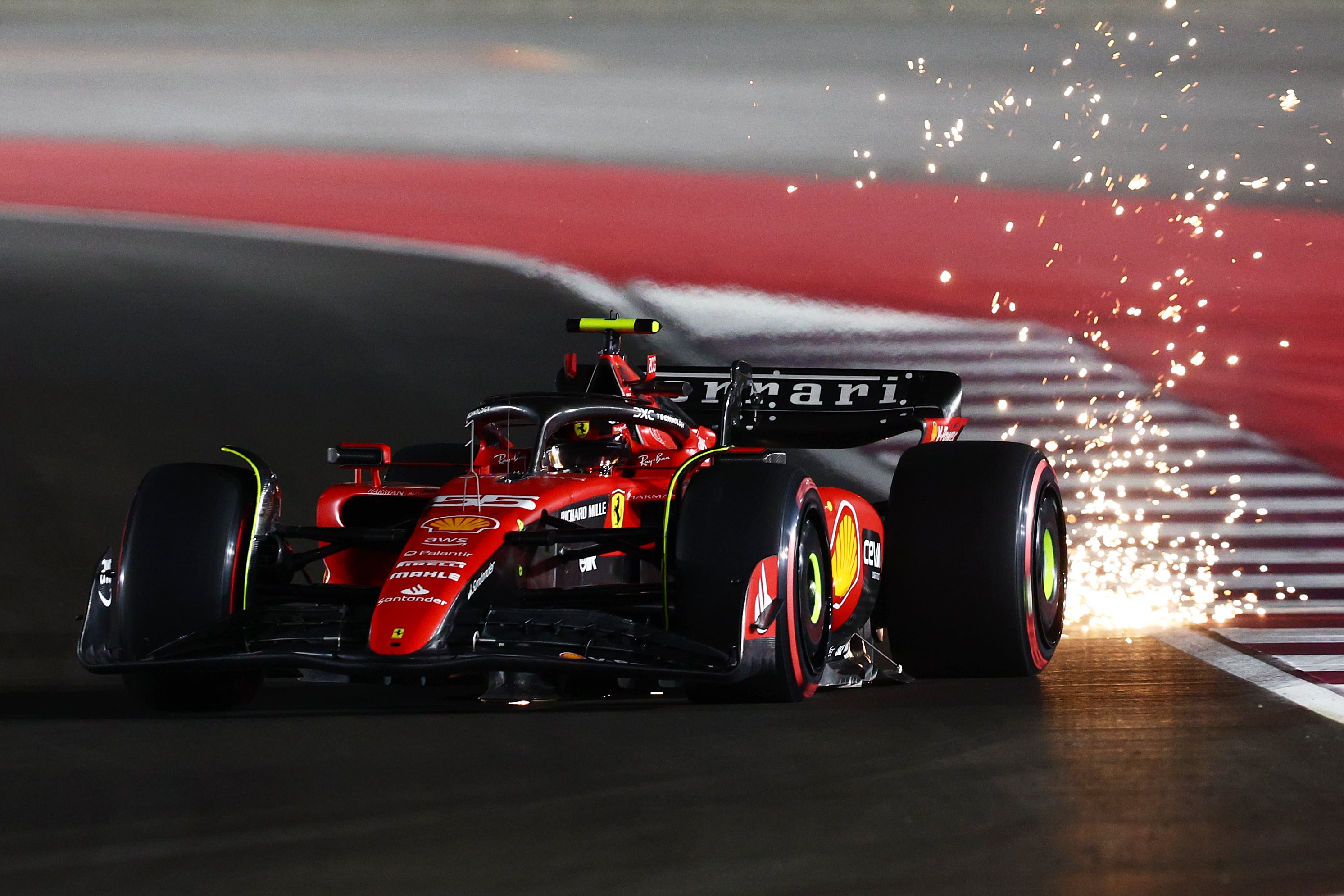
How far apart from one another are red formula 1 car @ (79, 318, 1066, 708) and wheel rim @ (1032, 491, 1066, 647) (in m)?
0.02

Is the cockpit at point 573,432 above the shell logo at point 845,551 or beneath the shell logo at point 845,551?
above

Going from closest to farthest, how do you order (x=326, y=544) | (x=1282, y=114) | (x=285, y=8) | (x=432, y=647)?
(x=432, y=647) → (x=326, y=544) → (x=1282, y=114) → (x=285, y=8)

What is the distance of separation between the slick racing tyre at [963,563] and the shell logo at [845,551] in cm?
18

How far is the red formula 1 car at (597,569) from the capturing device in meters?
5.27

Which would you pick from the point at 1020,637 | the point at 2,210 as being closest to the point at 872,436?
the point at 1020,637

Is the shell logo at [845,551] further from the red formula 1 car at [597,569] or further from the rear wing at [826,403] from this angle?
the rear wing at [826,403]

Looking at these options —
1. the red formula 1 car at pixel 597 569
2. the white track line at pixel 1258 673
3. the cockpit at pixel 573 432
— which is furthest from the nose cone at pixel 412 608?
the white track line at pixel 1258 673

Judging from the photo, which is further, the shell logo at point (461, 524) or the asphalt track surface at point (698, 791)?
the shell logo at point (461, 524)

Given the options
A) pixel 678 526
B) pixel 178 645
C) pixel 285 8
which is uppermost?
pixel 285 8

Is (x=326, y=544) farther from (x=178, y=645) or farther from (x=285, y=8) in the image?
(x=285, y=8)

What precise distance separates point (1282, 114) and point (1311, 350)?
212cm

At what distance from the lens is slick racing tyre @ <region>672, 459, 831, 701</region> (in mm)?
5387

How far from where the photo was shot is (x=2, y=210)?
15.4 m

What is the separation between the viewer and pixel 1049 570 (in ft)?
24.0
